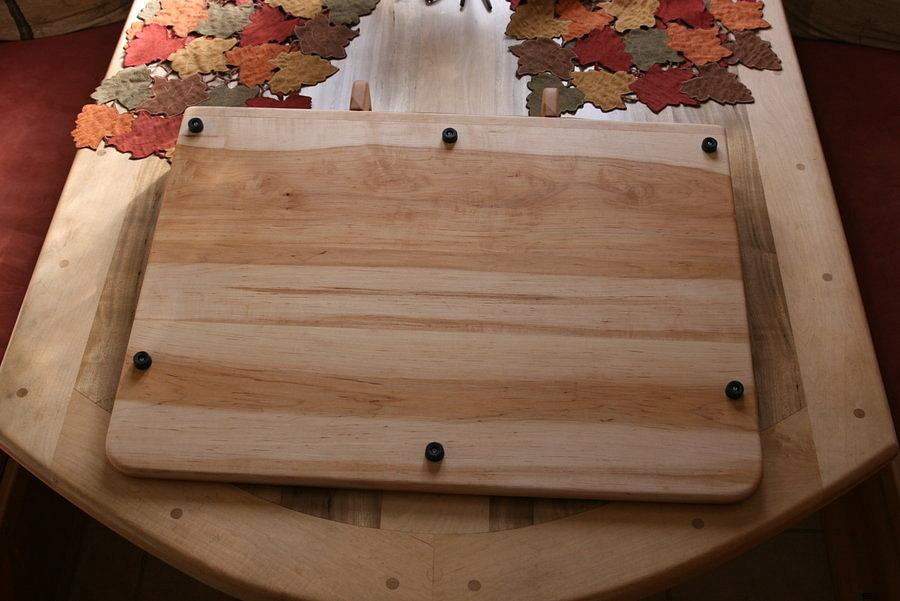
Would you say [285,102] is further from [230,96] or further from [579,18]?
[579,18]

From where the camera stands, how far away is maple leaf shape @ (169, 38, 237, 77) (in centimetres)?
165

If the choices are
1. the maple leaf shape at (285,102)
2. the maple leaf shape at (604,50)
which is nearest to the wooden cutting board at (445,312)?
the maple leaf shape at (285,102)

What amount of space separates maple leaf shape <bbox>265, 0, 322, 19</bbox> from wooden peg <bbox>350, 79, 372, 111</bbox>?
31cm

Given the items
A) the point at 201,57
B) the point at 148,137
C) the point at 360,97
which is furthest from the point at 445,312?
the point at 201,57

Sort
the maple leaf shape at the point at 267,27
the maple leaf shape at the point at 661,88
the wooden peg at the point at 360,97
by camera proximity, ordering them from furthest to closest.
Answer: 1. the maple leaf shape at the point at 267,27
2. the maple leaf shape at the point at 661,88
3. the wooden peg at the point at 360,97

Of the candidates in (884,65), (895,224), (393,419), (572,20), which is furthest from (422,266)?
(884,65)

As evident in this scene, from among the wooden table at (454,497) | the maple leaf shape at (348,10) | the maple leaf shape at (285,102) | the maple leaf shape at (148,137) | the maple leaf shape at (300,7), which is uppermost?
the maple leaf shape at (300,7)

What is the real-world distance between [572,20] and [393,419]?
92 cm

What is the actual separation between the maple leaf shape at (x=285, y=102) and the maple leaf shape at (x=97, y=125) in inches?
8.4

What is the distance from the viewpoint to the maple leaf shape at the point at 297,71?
5.32ft

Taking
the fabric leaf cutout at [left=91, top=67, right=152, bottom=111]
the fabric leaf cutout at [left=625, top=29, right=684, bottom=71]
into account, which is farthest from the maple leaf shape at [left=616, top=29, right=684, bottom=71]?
the fabric leaf cutout at [left=91, top=67, right=152, bottom=111]

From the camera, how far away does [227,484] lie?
118 cm

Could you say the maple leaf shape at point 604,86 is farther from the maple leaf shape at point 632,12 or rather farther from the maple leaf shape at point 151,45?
the maple leaf shape at point 151,45

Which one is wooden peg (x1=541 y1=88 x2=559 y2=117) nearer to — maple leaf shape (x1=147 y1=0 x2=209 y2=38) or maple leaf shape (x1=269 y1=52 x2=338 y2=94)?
maple leaf shape (x1=269 y1=52 x2=338 y2=94)
